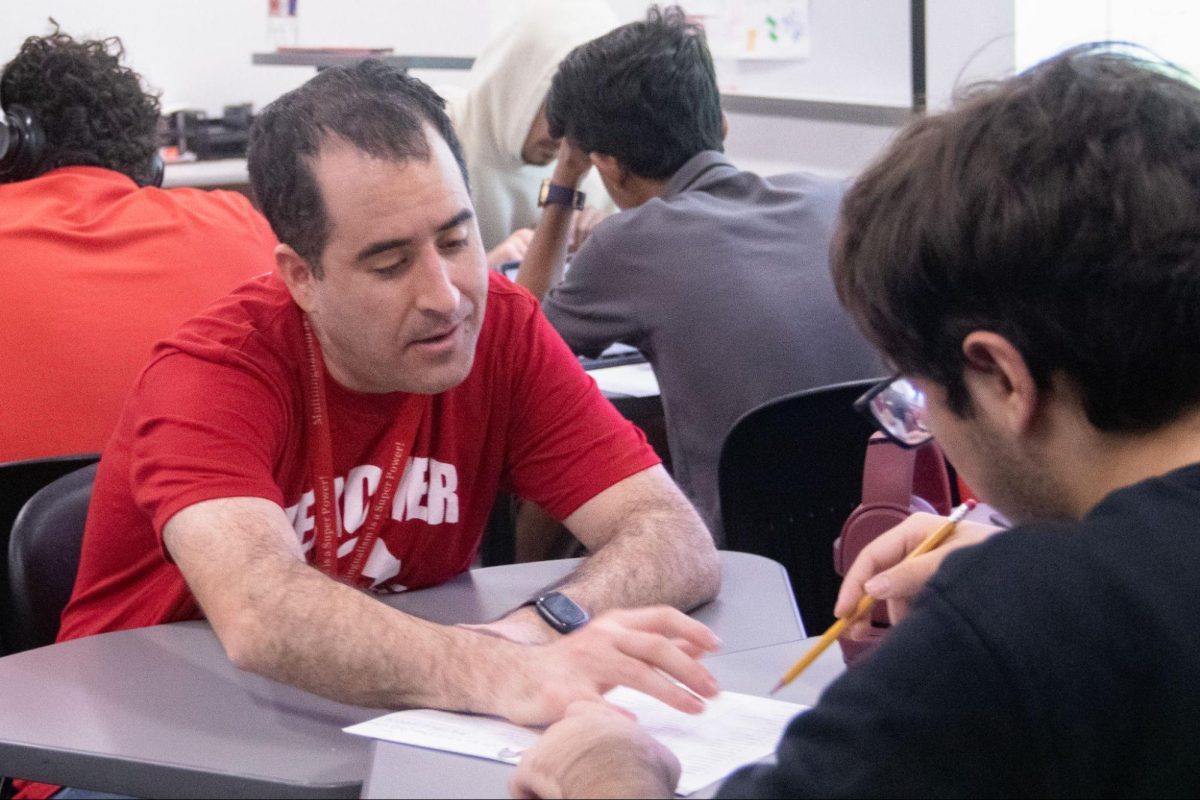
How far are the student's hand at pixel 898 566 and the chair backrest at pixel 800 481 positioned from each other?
2.19ft

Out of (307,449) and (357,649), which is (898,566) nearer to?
(357,649)

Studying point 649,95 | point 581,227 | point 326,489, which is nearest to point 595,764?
point 326,489

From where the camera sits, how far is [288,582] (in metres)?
1.38

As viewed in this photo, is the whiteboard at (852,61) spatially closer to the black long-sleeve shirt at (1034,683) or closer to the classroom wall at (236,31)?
the classroom wall at (236,31)

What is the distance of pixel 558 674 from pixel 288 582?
0.33m

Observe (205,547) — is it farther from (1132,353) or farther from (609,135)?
(609,135)

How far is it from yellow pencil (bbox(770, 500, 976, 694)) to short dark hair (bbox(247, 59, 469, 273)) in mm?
783

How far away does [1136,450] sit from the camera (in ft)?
2.96

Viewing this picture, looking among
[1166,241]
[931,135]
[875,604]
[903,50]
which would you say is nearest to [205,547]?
[875,604]

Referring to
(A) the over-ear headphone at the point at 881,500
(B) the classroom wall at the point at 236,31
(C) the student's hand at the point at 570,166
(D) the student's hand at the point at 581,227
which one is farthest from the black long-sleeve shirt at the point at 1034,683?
(B) the classroom wall at the point at 236,31

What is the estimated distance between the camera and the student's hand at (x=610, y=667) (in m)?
1.18

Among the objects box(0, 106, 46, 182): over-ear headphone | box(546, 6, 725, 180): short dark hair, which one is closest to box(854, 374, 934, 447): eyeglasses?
box(546, 6, 725, 180): short dark hair

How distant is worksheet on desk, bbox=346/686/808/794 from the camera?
42.1 inches

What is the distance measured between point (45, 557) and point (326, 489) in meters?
0.34
